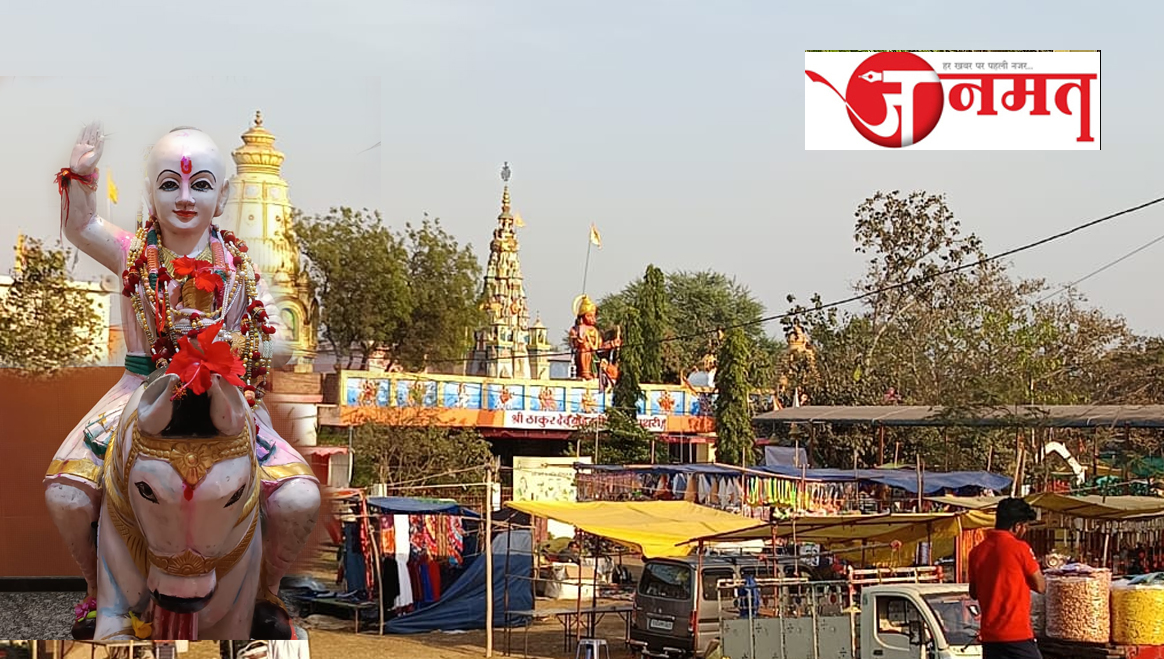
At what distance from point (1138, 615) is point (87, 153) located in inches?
248

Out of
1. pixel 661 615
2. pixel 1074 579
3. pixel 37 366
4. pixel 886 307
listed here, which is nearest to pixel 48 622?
pixel 37 366

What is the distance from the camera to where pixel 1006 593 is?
6.12 meters

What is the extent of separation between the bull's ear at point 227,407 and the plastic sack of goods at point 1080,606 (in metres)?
5.77

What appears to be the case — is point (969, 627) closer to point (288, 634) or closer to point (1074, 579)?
point (1074, 579)

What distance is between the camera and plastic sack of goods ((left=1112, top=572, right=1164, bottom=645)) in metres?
8.16

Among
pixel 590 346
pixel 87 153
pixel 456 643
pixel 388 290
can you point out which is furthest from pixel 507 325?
pixel 87 153

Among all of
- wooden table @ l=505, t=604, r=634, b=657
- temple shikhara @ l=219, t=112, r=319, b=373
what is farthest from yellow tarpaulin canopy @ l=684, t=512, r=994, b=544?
temple shikhara @ l=219, t=112, r=319, b=373

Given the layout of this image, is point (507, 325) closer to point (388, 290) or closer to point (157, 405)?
point (388, 290)

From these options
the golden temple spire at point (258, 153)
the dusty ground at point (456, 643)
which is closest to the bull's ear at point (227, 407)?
the golden temple spire at point (258, 153)

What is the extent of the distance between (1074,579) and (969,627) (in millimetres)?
1350

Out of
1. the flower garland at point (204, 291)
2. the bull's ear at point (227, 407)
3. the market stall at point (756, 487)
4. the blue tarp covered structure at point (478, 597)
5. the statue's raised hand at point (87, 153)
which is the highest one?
the statue's raised hand at point (87, 153)

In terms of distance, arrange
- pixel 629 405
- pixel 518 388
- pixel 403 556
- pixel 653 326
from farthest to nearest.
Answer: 1. pixel 653 326
2. pixel 629 405
3. pixel 518 388
4. pixel 403 556

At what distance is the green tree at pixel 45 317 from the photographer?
6.02 metres

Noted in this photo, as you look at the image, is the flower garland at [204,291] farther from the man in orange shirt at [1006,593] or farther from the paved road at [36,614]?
the man in orange shirt at [1006,593]
